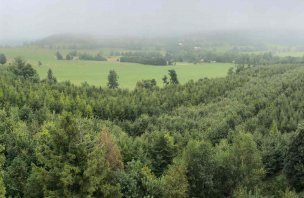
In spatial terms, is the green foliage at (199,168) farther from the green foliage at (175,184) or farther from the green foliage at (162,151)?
the green foliage at (162,151)

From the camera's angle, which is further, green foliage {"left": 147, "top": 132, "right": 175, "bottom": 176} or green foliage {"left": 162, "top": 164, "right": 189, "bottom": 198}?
green foliage {"left": 147, "top": 132, "right": 175, "bottom": 176}

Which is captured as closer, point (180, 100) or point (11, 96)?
point (11, 96)

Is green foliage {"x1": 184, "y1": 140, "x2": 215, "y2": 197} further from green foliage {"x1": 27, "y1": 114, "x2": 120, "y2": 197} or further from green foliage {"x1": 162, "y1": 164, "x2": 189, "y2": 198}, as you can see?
green foliage {"x1": 27, "y1": 114, "x2": 120, "y2": 197}

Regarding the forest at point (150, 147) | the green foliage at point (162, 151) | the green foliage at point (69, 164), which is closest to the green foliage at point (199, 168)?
the forest at point (150, 147)

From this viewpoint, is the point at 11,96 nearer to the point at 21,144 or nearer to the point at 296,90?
the point at 21,144

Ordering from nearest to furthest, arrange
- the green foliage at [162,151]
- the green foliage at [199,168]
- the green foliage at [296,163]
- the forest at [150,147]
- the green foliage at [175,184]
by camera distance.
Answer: the forest at [150,147] < the green foliage at [175,184] < the green foliage at [199,168] < the green foliage at [296,163] < the green foliage at [162,151]

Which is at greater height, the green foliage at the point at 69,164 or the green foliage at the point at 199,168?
the green foliage at the point at 69,164

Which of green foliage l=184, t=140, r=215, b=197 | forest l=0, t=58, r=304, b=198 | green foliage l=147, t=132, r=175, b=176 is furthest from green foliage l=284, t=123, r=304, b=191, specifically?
green foliage l=147, t=132, r=175, b=176

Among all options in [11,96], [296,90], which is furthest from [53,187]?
[296,90]

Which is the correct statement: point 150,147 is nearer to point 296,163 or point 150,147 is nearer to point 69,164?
point 296,163
